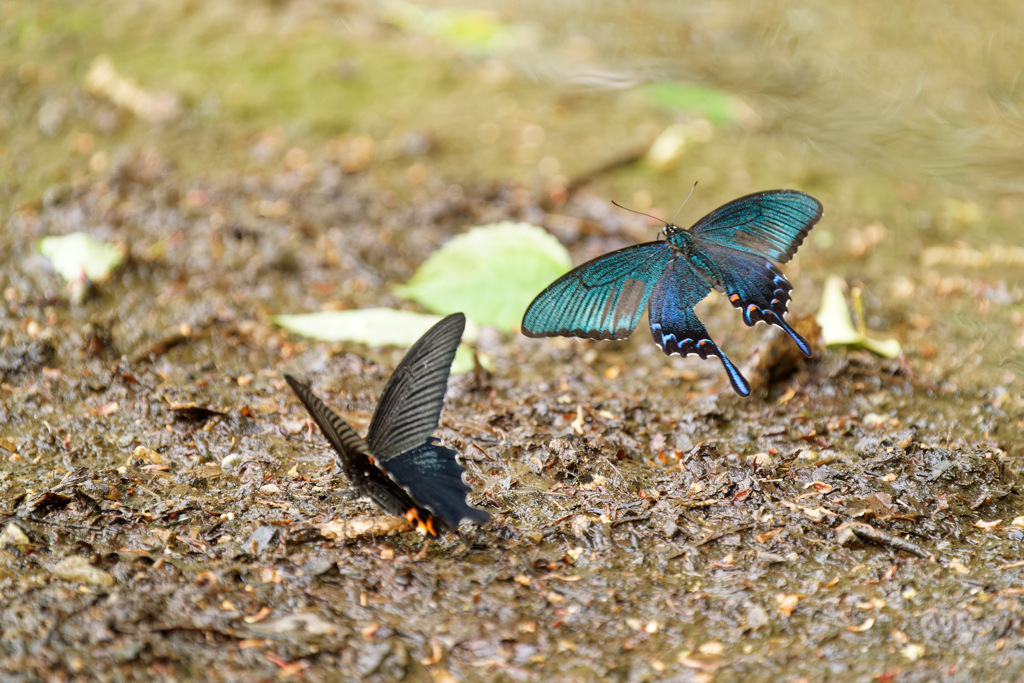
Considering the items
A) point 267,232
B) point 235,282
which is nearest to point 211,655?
point 235,282

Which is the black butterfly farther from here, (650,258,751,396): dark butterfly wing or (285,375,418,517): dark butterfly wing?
(650,258,751,396): dark butterfly wing

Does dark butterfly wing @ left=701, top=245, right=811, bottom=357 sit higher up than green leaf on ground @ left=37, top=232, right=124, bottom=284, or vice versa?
dark butterfly wing @ left=701, top=245, right=811, bottom=357

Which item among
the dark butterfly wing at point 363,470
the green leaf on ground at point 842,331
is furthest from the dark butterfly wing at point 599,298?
the green leaf on ground at point 842,331

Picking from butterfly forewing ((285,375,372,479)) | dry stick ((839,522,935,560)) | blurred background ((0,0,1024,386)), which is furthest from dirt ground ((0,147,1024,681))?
blurred background ((0,0,1024,386))

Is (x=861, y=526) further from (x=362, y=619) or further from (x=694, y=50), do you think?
(x=694, y=50)

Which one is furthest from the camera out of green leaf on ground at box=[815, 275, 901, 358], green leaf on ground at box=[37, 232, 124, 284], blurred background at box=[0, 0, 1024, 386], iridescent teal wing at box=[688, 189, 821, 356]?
blurred background at box=[0, 0, 1024, 386]

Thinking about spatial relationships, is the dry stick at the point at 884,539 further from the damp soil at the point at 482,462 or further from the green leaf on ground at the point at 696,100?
the green leaf on ground at the point at 696,100

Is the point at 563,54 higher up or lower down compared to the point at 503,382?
higher up
